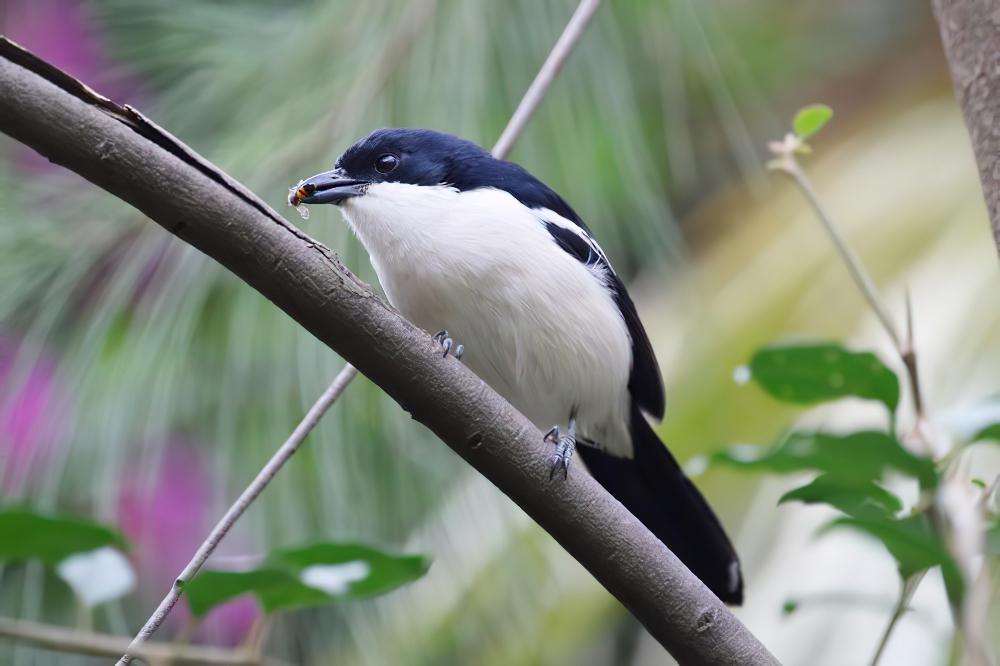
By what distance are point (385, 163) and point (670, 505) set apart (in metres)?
0.91

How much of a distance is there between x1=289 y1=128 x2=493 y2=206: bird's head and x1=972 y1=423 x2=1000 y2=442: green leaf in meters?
1.14

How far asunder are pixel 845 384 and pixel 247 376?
150 cm

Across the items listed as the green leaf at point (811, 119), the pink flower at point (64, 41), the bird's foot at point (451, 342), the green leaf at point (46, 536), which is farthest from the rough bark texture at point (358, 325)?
the pink flower at point (64, 41)

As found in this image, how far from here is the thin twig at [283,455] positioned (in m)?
1.32

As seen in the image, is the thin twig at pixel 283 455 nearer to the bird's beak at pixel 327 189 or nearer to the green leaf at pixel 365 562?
the green leaf at pixel 365 562

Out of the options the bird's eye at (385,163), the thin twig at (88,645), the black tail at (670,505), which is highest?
Result: the bird's eye at (385,163)

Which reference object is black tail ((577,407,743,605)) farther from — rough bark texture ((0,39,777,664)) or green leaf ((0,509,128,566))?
green leaf ((0,509,128,566))

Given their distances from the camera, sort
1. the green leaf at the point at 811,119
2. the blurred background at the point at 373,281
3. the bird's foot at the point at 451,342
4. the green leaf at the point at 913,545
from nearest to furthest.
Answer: the green leaf at the point at 913,545, the green leaf at the point at 811,119, the bird's foot at the point at 451,342, the blurred background at the point at 373,281

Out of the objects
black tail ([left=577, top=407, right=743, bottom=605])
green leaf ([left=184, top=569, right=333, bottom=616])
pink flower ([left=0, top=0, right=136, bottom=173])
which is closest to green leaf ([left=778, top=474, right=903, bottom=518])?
green leaf ([left=184, top=569, right=333, bottom=616])

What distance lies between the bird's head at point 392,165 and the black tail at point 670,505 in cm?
66

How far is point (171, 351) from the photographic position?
2461 millimetres

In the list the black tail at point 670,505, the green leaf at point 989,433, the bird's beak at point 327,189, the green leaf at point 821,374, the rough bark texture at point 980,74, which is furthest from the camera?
the black tail at point 670,505

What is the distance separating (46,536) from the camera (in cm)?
108

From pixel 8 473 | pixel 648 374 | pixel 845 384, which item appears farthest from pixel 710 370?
pixel 8 473
